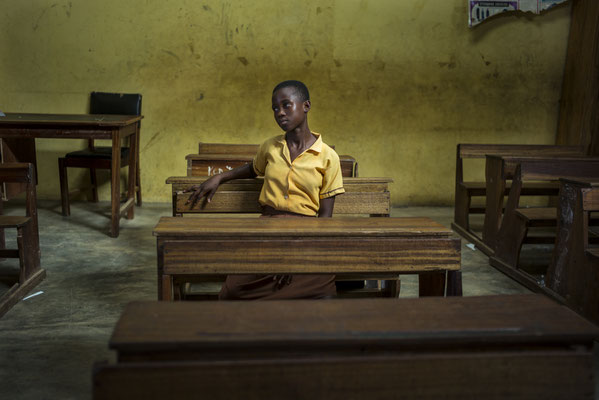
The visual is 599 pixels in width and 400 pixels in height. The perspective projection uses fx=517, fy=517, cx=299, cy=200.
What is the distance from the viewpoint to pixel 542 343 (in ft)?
3.54

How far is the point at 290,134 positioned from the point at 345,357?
4.48 feet

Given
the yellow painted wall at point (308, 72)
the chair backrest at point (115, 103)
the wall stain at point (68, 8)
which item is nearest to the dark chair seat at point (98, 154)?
the chair backrest at point (115, 103)

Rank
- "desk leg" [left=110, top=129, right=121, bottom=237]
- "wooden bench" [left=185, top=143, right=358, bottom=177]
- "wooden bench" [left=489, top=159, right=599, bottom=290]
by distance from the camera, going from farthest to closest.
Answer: "desk leg" [left=110, top=129, right=121, bottom=237]
"wooden bench" [left=185, top=143, right=358, bottom=177]
"wooden bench" [left=489, top=159, right=599, bottom=290]

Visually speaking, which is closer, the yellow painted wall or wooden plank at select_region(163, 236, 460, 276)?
wooden plank at select_region(163, 236, 460, 276)

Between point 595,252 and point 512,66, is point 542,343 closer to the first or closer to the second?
point 595,252

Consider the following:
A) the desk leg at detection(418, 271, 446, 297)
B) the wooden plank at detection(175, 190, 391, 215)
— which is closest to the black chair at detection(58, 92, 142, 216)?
the wooden plank at detection(175, 190, 391, 215)

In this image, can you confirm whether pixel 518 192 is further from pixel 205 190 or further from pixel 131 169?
pixel 131 169

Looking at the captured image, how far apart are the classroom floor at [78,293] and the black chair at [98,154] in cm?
38

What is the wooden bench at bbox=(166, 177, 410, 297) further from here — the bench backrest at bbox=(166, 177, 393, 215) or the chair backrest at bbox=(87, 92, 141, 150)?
the chair backrest at bbox=(87, 92, 141, 150)

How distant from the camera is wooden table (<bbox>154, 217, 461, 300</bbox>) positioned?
156cm

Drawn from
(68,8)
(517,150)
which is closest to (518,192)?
(517,150)

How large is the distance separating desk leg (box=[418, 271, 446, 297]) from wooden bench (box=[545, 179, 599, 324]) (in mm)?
1204

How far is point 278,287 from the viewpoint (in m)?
1.98

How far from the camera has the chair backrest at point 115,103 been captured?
17.4ft
